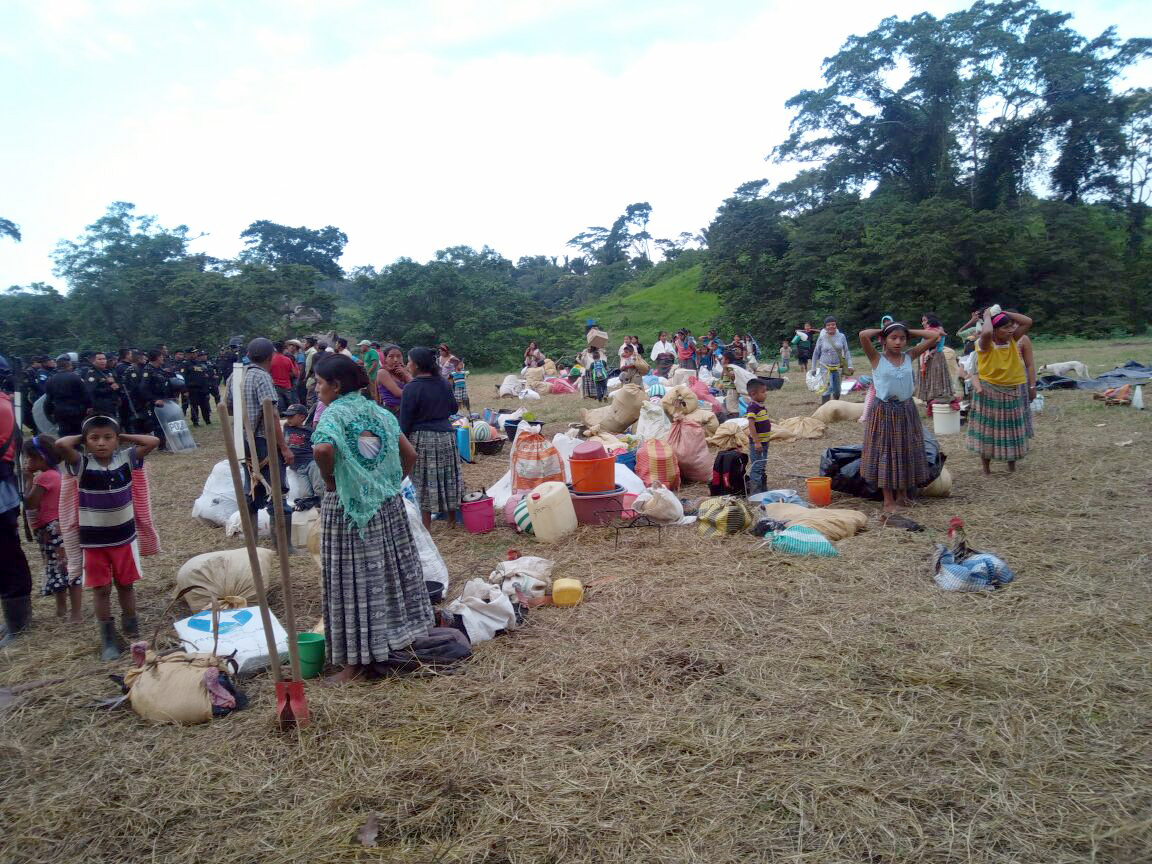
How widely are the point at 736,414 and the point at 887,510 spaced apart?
205 inches

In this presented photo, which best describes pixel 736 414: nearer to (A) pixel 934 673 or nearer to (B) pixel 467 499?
(B) pixel 467 499

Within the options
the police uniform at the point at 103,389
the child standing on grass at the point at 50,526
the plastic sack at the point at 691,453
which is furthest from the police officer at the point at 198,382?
the plastic sack at the point at 691,453

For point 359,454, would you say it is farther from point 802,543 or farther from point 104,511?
point 802,543

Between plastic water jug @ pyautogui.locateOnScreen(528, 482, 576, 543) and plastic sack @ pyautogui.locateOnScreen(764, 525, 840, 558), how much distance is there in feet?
5.17

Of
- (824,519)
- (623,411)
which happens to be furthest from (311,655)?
(623,411)

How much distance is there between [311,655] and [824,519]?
11.9 ft

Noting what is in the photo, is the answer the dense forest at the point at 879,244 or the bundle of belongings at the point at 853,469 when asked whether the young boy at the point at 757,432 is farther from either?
the dense forest at the point at 879,244

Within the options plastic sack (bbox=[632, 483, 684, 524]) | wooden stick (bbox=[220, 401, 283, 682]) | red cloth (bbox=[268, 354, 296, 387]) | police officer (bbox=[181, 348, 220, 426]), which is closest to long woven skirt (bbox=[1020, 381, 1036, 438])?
plastic sack (bbox=[632, 483, 684, 524])

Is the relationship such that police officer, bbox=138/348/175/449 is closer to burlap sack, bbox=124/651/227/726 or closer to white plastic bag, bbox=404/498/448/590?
white plastic bag, bbox=404/498/448/590

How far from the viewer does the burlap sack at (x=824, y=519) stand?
214 inches

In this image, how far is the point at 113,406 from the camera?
1089cm

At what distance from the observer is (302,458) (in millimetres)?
6590

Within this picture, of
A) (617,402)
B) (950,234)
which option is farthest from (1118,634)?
(950,234)

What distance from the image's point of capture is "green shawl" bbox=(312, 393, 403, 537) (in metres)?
3.42
